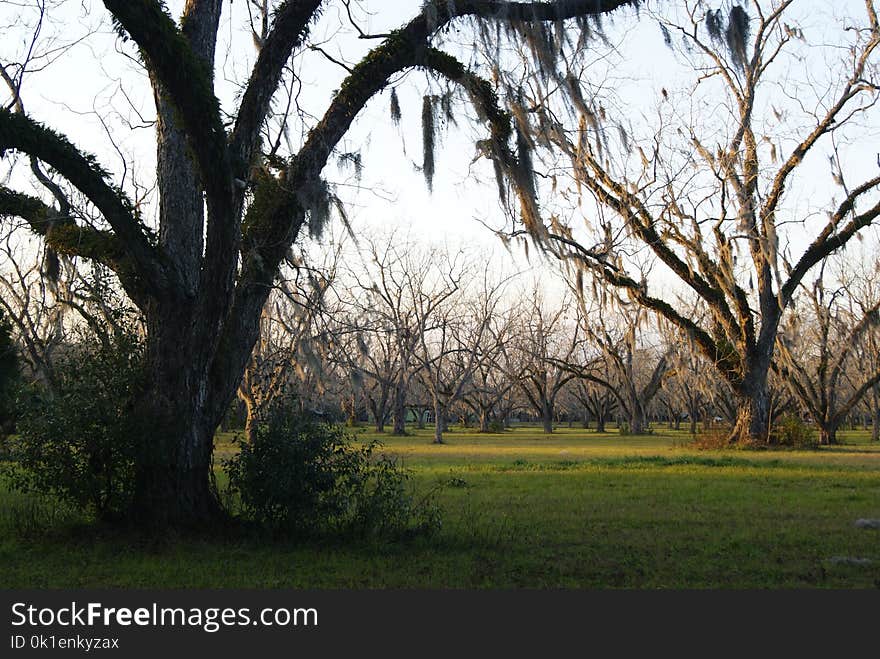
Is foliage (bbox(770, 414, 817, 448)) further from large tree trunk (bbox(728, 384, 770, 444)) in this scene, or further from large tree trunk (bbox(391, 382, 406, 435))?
large tree trunk (bbox(391, 382, 406, 435))

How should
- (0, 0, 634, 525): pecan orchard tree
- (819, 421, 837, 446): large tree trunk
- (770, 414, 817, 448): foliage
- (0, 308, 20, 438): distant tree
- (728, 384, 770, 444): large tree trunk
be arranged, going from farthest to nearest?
(819, 421, 837, 446): large tree trunk → (770, 414, 817, 448): foliage → (728, 384, 770, 444): large tree trunk → (0, 308, 20, 438): distant tree → (0, 0, 634, 525): pecan orchard tree

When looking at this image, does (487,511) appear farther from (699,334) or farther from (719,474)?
(699,334)

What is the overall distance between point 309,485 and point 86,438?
2112mm

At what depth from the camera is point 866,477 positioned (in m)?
14.8

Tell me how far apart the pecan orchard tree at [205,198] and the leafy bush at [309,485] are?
0.59 meters

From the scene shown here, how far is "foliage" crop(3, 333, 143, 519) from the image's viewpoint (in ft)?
23.2

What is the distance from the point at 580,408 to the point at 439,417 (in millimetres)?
61496

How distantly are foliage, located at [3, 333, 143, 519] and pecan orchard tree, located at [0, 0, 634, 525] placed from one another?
0.66 ft

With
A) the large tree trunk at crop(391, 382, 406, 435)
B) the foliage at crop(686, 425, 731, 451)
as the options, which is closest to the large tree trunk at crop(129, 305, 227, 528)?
the foliage at crop(686, 425, 731, 451)

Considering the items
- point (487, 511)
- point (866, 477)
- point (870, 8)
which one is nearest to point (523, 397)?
point (870, 8)

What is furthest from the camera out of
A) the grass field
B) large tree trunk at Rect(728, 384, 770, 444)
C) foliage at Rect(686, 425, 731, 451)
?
foliage at Rect(686, 425, 731, 451)

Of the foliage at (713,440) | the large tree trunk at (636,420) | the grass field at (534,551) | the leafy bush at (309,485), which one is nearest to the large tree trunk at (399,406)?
the large tree trunk at (636,420)

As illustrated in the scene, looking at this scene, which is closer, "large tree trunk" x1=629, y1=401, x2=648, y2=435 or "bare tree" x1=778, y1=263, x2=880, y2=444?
"bare tree" x1=778, y1=263, x2=880, y2=444

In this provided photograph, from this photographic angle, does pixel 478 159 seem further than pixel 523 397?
No
